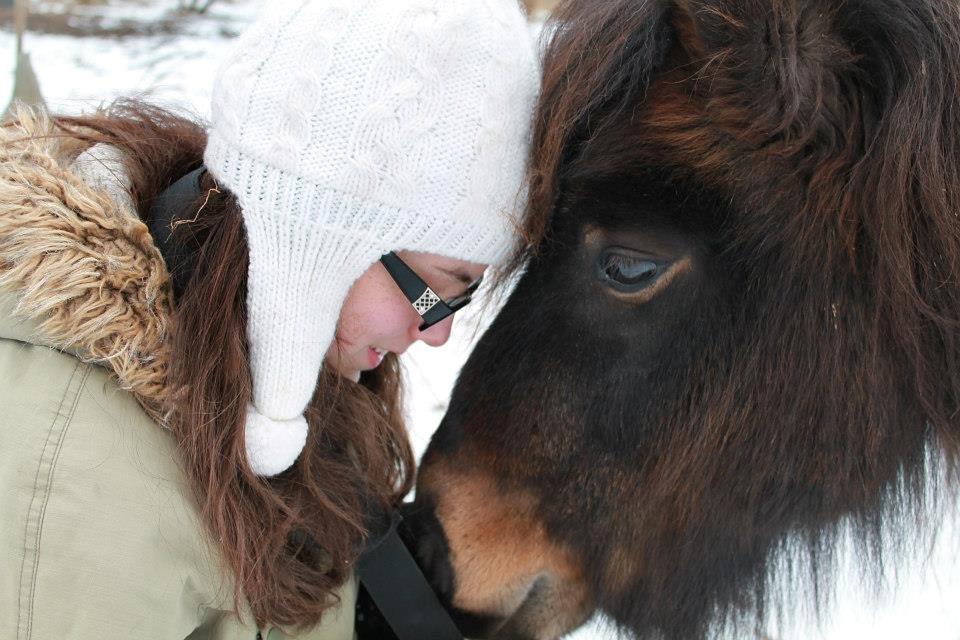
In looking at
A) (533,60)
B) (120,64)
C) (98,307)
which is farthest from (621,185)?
(120,64)

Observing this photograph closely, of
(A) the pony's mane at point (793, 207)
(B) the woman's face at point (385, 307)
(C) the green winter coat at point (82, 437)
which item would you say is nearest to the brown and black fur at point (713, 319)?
(A) the pony's mane at point (793, 207)

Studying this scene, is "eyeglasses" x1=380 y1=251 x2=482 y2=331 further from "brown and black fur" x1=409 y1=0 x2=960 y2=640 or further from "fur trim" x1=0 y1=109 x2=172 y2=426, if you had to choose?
"fur trim" x1=0 y1=109 x2=172 y2=426

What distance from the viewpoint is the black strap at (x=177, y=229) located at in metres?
1.42

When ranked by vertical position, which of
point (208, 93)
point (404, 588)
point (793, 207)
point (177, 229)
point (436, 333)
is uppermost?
point (793, 207)

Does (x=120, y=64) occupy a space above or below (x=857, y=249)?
below

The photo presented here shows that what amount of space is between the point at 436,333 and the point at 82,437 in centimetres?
63

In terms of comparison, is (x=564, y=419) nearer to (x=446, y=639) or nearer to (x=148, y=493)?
(x=446, y=639)

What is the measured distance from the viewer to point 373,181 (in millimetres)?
1284

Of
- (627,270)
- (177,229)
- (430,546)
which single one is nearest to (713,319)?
(627,270)

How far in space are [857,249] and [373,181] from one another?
774 millimetres

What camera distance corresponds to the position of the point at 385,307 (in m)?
1.47

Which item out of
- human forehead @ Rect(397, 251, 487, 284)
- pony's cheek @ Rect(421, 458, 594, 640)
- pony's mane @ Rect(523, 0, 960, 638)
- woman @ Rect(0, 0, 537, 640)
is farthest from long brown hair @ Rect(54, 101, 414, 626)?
pony's mane @ Rect(523, 0, 960, 638)

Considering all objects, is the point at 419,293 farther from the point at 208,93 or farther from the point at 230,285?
the point at 208,93

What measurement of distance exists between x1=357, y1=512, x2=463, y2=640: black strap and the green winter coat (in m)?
0.36
